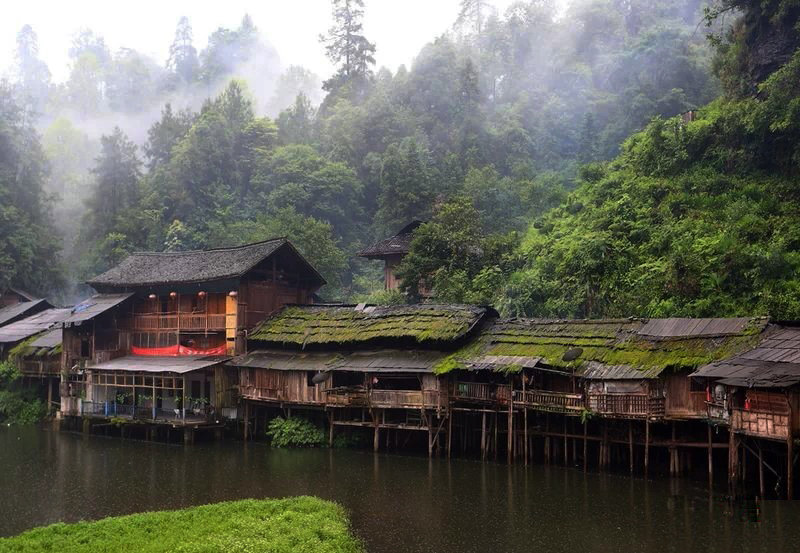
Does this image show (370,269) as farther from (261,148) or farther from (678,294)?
(678,294)

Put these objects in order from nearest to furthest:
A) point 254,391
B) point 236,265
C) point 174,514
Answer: point 174,514
point 254,391
point 236,265

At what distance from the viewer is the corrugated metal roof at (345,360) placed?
3372 centimetres

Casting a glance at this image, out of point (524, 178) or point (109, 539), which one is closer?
point (109, 539)

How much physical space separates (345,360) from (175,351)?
39.8 ft

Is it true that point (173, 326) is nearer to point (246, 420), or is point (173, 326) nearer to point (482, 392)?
point (246, 420)

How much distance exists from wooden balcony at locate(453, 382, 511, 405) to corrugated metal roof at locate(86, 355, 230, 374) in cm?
1324

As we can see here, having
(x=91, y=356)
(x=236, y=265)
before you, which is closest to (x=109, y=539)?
(x=236, y=265)

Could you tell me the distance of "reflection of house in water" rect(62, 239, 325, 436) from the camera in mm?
39781

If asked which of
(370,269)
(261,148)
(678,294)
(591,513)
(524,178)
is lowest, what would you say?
(591,513)

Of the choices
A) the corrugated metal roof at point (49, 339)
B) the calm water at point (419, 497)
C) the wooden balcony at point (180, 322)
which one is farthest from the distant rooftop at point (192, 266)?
the calm water at point (419, 497)

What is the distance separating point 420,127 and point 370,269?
19122 millimetres

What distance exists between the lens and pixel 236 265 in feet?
Result: 135

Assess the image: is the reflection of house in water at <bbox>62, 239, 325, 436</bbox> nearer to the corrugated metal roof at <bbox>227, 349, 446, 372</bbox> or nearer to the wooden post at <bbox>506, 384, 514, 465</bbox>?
the corrugated metal roof at <bbox>227, 349, 446, 372</bbox>

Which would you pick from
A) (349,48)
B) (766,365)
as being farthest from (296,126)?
(766,365)
